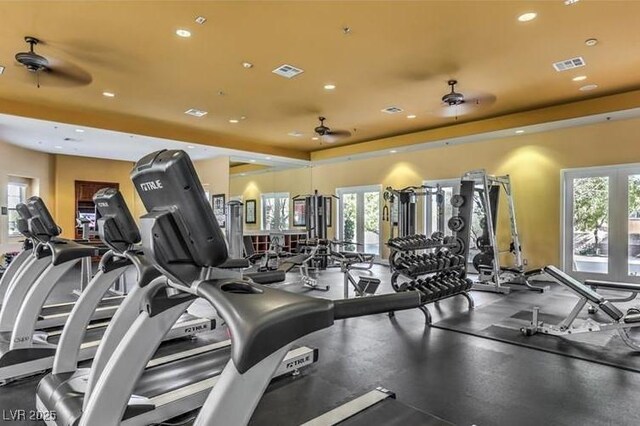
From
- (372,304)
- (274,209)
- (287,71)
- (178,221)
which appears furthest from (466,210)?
(274,209)

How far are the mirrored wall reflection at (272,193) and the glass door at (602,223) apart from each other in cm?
695

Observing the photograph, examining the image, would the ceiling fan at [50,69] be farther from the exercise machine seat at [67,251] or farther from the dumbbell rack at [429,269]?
the dumbbell rack at [429,269]

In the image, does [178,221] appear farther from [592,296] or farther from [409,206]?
[409,206]

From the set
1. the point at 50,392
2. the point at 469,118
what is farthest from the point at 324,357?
the point at 469,118

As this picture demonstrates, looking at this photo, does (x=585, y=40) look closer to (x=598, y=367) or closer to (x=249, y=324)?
(x=598, y=367)

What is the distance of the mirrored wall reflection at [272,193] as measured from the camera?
1168 centimetres

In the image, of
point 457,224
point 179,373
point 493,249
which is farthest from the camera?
point 493,249

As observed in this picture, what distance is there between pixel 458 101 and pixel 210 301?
205 inches

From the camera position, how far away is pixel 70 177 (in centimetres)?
1045

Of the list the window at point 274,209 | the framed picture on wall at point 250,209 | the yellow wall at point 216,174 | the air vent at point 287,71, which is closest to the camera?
the air vent at point 287,71

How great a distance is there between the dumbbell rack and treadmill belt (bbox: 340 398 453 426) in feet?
7.07

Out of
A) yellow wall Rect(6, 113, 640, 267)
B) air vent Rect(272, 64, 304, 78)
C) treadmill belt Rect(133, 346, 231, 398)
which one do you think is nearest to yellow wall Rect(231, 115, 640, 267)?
yellow wall Rect(6, 113, 640, 267)

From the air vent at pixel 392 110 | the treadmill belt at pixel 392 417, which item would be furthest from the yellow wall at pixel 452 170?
the treadmill belt at pixel 392 417

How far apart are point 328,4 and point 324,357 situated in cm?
328
